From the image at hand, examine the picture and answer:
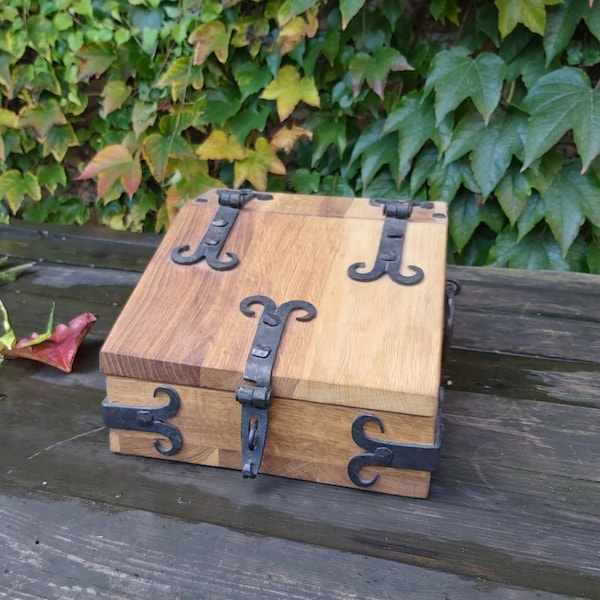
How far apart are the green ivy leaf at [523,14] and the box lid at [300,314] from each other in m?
0.78

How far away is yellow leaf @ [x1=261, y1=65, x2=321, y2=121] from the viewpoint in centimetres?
170

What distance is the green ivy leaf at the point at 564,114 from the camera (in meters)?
1.40

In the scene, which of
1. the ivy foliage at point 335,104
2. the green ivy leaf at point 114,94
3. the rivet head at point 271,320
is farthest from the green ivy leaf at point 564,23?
the green ivy leaf at point 114,94

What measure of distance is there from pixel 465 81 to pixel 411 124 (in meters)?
0.18

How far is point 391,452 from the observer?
74cm

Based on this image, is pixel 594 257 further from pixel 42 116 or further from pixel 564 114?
pixel 42 116

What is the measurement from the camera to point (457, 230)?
1692mm

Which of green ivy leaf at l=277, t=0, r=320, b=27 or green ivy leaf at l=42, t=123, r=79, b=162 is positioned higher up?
green ivy leaf at l=277, t=0, r=320, b=27

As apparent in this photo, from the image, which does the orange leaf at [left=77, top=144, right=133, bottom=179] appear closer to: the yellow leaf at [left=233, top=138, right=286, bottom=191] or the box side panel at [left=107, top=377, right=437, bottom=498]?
the yellow leaf at [left=233, top=138, right=286, bottom=191]

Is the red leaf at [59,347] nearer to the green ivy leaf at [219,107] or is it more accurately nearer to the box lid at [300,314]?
the box lid at [300,314]

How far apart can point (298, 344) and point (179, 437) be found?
0.68 ft

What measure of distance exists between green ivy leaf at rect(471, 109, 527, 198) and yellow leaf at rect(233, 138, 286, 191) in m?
0.58

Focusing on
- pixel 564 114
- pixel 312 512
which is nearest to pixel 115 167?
pixel 564 114

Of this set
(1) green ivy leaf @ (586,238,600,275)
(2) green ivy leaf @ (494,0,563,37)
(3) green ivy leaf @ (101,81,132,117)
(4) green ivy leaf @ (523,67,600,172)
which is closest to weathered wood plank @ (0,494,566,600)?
(4) green ivy leaf @ (523,67,600,172)
